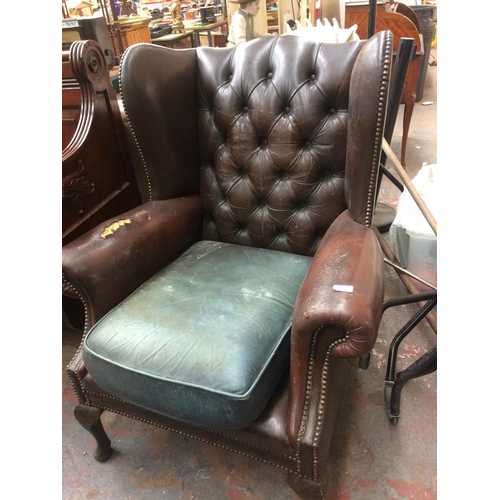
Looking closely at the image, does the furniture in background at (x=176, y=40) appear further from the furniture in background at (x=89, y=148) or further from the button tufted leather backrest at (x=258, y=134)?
the button tufted leather backrest at (x=258, y=134)

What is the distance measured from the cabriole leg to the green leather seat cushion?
211 mm

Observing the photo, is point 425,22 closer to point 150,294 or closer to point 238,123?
point 238,123

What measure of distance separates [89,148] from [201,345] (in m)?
0.97

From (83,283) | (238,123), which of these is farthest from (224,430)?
(238,123)

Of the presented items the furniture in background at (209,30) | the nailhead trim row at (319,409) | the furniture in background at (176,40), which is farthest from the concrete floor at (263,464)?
the furniture in background at (209,30)

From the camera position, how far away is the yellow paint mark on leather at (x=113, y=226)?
1108mm

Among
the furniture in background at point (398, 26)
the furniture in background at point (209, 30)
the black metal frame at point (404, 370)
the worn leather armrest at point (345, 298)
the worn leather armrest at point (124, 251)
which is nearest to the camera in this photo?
the worn leather armrest at point (345, 298)

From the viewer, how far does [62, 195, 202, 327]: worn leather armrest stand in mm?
1027

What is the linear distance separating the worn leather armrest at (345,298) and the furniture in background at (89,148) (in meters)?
0.98

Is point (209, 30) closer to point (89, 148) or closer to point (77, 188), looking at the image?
point (89, 148)

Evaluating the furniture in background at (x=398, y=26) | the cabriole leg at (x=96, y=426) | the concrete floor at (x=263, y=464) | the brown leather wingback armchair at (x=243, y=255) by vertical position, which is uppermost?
the furniture in background at (x=398, y=26)

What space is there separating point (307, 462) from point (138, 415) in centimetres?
46

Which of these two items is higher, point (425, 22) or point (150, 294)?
point (425, 22)
